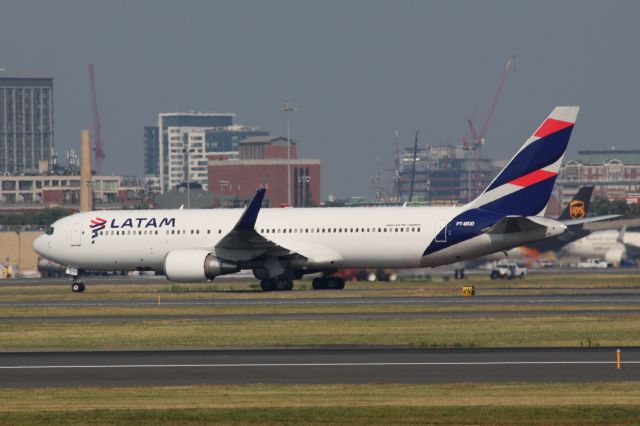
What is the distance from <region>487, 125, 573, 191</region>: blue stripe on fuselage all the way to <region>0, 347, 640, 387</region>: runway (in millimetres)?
26527

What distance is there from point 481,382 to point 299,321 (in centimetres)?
1612

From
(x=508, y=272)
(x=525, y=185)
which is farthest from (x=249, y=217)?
(x=508, y=272)

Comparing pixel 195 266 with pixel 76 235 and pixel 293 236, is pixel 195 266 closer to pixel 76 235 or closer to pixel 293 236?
pixel 293 236

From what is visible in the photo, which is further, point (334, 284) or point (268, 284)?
point (334, 284)

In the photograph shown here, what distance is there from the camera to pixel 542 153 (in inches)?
2251

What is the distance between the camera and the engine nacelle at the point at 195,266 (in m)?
58.8

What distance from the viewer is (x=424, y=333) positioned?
119 ft

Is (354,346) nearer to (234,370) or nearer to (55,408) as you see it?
(234,370)

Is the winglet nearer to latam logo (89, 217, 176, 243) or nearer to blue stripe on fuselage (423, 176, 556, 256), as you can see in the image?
latam logo (89, 217, 176, 243)

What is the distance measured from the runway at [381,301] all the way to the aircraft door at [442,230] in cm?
526

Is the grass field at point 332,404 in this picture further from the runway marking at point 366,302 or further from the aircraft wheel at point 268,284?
the aircraft wheel at point 268,284

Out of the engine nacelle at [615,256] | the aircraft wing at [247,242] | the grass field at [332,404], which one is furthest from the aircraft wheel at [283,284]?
the engine nacelle at [615,256]

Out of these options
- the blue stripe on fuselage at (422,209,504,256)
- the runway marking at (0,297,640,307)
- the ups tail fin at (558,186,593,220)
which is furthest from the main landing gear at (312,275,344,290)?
the ups tail fin at (558,186,593,220)

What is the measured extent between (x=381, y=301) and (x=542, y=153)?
462 inches
